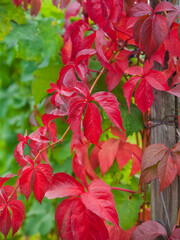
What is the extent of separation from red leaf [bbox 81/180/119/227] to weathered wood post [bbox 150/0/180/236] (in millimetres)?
282

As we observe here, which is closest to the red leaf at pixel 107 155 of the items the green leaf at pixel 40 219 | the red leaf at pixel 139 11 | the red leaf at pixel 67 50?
the red leaf at pixel 67 50

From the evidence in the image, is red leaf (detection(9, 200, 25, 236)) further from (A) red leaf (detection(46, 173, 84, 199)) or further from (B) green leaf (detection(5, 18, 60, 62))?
(B) green leaf (detection(5, 18, 60, 62))

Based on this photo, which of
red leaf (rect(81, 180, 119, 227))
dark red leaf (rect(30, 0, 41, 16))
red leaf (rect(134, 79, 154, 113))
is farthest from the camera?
dark red leaf (rect(30, 0, 41, 16))

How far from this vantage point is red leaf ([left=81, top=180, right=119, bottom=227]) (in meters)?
0.60

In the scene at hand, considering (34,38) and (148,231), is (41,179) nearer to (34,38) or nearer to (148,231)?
(148,231)

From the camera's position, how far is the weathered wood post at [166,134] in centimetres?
85

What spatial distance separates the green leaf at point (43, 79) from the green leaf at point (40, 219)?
93 cm

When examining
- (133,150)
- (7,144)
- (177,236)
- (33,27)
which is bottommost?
(7,144)

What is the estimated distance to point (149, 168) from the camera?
30.4 inches

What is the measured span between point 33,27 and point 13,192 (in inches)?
33.0

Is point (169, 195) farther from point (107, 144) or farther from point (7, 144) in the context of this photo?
point (7, 144)

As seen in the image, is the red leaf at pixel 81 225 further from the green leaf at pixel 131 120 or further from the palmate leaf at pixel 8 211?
the green leaf at pixel 131 120

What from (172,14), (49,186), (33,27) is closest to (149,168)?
(49,186)

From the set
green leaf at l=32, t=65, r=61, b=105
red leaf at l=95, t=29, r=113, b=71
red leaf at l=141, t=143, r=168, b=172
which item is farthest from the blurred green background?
red leaf at l=95, t=29, r=113, b=71
